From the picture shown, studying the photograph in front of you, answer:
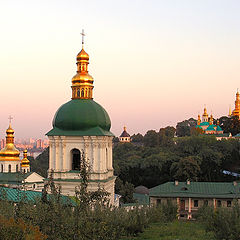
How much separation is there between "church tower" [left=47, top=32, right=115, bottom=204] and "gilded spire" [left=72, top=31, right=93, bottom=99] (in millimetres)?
55

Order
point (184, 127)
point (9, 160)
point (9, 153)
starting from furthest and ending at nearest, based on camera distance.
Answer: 1. point (184, 127)
2. point (9, 153)
3. point (9, 160)

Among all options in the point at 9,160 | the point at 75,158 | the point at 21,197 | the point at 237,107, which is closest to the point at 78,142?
the point at 75,158

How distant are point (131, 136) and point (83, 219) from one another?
101 m

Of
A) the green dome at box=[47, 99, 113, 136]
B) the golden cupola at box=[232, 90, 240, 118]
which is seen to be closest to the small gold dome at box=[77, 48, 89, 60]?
the green dome at box=[47, 99, 113, 136]

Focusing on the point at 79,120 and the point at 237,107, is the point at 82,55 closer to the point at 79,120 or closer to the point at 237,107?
the point at 79,120

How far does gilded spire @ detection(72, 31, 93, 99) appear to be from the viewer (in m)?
23.2

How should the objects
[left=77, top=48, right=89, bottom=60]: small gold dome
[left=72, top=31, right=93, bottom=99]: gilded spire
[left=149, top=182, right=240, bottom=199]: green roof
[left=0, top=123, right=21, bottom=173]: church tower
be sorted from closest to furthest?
[left=72, top=31, right=93, bottom=99]: gilded spire < [left=77, top=48, right=89, bottom=60]: small gold dome < [left=149, top=182, right=240, bottom=199]: green roof < [left=0, top=123, right=21, bottom=173]: church tower

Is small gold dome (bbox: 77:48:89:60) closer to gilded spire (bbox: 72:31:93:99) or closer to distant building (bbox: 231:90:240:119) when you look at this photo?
gilded spire (bbox: 72:31:93:99)

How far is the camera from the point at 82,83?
23.3 metres

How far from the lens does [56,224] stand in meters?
11.1

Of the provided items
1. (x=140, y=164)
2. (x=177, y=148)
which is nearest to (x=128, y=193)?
(x=140, y=164)

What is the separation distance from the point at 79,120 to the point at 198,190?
13.5 meters

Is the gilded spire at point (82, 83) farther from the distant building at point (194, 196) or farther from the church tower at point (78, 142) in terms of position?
the distant building at point (194, 196)

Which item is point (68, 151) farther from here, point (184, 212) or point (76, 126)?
point (184, 212)
